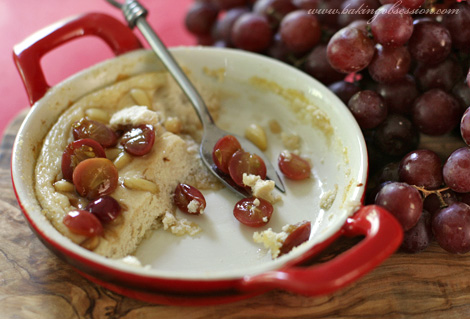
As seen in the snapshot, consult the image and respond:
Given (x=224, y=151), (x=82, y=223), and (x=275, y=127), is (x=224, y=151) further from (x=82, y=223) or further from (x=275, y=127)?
(x=82, y=223)

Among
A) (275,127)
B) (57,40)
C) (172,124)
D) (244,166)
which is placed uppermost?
(57,40)

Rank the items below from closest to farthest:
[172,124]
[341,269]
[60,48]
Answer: [341,269] → [172,124] → [60,48]

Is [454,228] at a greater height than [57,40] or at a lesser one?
lesser

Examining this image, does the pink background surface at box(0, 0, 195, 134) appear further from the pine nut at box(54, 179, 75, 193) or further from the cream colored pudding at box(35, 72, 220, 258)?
the pine nut at box(54, 179, 75, 193)

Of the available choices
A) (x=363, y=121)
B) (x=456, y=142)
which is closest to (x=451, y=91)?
(x=456, y=142)

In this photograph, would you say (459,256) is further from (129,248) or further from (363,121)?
(129,248)

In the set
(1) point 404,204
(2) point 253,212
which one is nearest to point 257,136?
(2) point 253,212
